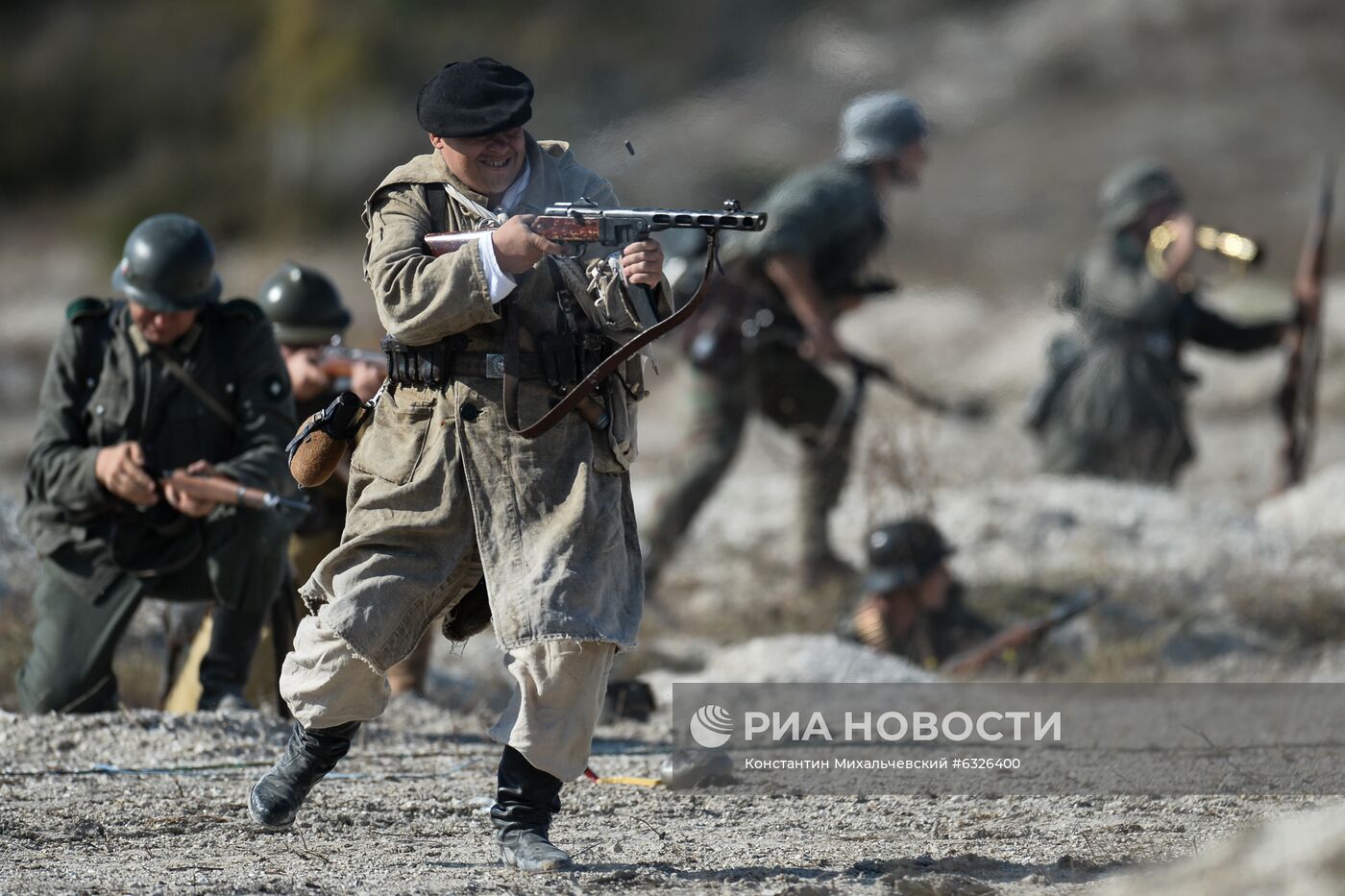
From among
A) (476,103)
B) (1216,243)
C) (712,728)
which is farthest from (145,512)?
(1216,243)

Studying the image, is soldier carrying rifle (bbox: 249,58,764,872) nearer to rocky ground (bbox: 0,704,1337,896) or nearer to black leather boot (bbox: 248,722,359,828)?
black leather boot (bbox: 248,722,359,828)

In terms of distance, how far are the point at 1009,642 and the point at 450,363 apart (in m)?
4.44

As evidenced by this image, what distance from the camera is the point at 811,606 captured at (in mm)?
9062

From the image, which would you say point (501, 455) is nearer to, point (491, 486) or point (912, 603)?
point (491, 486)

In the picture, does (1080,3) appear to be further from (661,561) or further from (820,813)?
(820,813)

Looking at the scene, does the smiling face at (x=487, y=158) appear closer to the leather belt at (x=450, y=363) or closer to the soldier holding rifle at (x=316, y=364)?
the leather belt at (x=450, y=363)

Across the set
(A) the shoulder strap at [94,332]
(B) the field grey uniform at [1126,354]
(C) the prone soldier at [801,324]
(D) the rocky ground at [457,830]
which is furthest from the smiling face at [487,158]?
(B) the field grey uniform at [1126,354]

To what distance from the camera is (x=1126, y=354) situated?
395 inches

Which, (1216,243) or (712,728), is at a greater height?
(1216,243)

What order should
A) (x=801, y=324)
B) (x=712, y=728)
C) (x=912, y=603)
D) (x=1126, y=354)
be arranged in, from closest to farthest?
(x=712, y=728)
(x=912, y=603)
(x=801, y=324)
(x=1126, y=354)

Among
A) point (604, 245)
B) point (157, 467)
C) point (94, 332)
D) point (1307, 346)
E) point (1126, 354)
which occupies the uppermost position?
point (1307, 346)

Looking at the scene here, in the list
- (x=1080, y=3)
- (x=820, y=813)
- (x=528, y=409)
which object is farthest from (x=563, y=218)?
(x=1080, y=3)

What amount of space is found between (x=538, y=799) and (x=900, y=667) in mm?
3551

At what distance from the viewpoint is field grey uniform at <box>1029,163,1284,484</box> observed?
9992 mm
